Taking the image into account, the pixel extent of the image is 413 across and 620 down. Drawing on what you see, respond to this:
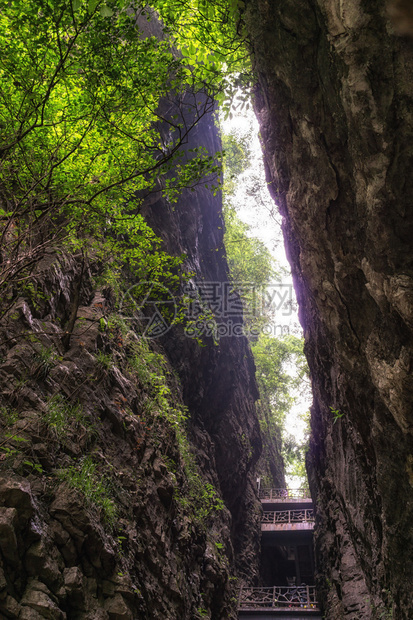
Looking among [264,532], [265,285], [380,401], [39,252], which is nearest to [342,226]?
[380,401]

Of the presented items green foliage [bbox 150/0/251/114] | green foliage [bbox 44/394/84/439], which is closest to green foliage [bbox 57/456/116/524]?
green foliage [bbox 44/394/84/439]

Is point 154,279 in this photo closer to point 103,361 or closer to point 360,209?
point 103,361

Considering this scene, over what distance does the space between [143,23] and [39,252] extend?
16.8m

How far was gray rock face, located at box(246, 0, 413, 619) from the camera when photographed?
4.23 meters

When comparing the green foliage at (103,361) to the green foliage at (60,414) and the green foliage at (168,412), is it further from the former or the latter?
the green foliage at (168,412)

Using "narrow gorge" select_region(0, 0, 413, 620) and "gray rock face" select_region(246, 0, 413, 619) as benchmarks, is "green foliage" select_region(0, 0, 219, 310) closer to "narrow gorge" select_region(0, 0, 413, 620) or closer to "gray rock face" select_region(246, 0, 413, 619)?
"narrow gorge" select_region(0, 0, 413, 620)

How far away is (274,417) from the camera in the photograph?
2891 cm

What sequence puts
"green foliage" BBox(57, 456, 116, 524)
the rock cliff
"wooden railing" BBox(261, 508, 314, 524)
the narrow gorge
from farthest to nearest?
"wooden railing" BBox(261, 508, 314, 524)
"green foliage" BBox(57, 456, 116, 524)
the rock cliff
the narrow gorge

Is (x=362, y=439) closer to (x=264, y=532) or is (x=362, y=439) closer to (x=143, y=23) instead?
(x=264, y=532)

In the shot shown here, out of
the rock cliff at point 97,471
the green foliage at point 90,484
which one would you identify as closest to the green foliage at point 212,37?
the rock cliff at point 97,471

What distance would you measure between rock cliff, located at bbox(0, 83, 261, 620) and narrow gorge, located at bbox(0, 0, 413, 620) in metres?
0.04

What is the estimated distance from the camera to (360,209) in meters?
4.95

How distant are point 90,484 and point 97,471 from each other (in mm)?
677

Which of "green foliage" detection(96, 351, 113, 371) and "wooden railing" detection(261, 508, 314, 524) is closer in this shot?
"green foliage" detection(96, 351, 113, 371)
